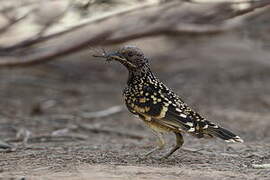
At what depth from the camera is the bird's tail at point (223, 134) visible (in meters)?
5.93

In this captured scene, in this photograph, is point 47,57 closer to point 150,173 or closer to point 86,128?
point 86,128

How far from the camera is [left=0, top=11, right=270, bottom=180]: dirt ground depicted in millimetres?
5664

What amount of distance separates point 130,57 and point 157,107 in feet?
1.88

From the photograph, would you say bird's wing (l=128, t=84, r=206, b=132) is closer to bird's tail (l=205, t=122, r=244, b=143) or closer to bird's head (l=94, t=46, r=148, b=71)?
bird's tail (l=205, t=122, r=244, b=143)

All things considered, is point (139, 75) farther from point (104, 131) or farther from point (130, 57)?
point (104, 131)

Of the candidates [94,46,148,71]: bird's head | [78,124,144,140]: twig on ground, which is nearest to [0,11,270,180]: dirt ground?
[78,124,144,140]: twig on ground

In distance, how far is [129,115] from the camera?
10.6 metres

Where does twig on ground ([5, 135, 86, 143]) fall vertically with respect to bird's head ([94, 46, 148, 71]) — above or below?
below

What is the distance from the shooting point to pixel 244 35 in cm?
1388

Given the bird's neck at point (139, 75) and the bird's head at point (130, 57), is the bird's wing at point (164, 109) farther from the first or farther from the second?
the bird's head at point (130, 57)

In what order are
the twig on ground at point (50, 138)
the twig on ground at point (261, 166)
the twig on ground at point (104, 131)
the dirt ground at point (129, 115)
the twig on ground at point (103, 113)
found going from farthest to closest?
the twig on ground at point (103, 113)
the twig on ground at point (104, 131)
the twig on ground at point (50, 138)
the twig on ground at point (261, 166)
the dirt ground at point (129, 115)

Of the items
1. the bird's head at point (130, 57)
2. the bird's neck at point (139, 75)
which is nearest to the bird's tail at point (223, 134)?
the bird's neck at point (139, 75)

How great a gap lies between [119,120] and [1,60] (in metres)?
2.07

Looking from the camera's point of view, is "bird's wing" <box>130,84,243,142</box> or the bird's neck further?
the bird's neck
